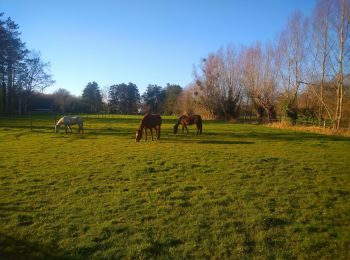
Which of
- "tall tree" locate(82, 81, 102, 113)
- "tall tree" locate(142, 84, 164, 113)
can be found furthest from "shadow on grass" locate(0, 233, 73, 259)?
"tall tree" locate(142, 84, 164, 113)

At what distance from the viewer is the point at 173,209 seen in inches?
220

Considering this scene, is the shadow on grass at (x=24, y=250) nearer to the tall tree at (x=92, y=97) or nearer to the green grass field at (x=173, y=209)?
the green grass field at (x=173, y=209)

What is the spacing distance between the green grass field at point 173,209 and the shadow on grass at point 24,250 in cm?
1

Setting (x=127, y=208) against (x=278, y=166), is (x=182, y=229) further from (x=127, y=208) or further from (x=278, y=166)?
(x=278, y=166)

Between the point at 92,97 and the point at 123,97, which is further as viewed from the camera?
the point at 123,97

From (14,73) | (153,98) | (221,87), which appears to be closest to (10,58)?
(14,73)

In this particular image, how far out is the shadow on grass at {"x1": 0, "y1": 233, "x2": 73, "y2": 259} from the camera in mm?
3863

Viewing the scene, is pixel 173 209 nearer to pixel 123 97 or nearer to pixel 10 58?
pixel 10 58

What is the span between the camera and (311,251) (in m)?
4.09

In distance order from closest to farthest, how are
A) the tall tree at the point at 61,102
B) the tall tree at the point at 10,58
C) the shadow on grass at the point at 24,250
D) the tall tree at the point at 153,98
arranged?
the shadow on grass at the point at 24,250
the tall tree at the point at 10,58
the tall tree at the point at 61,102
the tall tree at the point at 153,98

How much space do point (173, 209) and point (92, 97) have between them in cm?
7998

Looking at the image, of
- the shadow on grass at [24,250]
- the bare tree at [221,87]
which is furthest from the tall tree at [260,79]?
the shadow on grass at [24,250]

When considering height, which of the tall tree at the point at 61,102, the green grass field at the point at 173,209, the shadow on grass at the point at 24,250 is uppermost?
the tall tree at the point at 61,102

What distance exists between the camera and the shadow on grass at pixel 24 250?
3.86m
